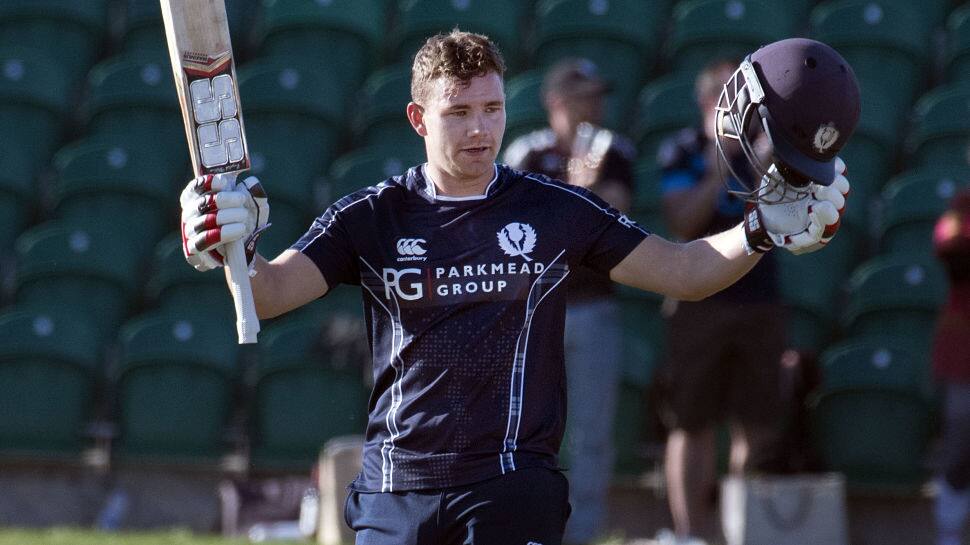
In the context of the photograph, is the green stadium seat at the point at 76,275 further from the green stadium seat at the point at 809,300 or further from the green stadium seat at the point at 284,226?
the green stadium seat at the point at 809,300

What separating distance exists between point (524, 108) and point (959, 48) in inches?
103

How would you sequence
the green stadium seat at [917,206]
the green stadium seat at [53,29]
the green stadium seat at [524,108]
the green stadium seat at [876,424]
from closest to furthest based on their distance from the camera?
→ the green stadium seat at [876,424] → the green stadium seat at [917,206] → the green stadium seat at [524,108] → the green stadium seat at [53,29]

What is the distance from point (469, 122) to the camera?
3664 mm

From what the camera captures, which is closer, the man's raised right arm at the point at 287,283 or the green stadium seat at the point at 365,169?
the man's raised right arm at the point at 287,283

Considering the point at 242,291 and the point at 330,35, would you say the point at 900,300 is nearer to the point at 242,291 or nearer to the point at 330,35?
the point at 330,35

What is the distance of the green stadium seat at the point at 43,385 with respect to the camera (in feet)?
24.4

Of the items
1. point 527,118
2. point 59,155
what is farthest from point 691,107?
point 59,155

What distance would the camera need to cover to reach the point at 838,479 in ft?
21.7

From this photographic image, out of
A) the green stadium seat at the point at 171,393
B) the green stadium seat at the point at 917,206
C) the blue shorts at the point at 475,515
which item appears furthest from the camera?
the green stadium seat at the point at 917,206

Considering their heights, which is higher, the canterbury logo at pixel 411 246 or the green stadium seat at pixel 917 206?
the green stadium seat at pixel 917 206

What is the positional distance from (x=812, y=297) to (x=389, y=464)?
13.8ft

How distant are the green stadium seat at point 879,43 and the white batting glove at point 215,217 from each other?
584 cm

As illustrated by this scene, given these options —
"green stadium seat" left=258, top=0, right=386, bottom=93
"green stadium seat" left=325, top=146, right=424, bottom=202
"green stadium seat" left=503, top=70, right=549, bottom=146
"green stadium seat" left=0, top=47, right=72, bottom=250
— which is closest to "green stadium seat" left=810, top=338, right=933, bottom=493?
"green stadium seat" left=503, top=70, right=549, bottom=146

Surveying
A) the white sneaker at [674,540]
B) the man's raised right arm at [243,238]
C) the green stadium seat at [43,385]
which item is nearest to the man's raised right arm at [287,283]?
the man's raised right arm at [243,238]
